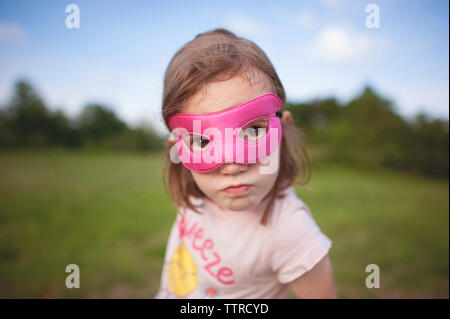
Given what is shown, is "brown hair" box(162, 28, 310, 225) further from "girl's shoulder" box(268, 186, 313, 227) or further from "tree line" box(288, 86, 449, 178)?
"tree line" box(288, 86, 449, 178)

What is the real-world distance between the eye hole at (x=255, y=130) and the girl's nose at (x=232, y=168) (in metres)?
0.11

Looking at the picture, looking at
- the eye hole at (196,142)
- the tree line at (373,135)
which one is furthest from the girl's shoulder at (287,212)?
the tree line at (373,135)

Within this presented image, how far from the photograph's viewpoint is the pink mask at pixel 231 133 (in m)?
1.20

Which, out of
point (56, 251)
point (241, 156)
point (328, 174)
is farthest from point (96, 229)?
point (328, 174)

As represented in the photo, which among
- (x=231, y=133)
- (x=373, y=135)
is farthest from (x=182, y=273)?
(x=373, y=135)

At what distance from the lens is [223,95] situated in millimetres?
1200

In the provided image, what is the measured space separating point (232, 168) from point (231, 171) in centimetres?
1

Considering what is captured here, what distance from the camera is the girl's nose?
1.23 metres

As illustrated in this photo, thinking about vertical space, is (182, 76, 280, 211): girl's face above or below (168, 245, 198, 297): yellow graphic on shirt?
above

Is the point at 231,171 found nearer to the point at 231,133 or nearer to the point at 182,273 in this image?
the point at 231,133

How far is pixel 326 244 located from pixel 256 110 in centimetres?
69

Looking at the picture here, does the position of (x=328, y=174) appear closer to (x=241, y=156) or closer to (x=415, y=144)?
(x=415, y=144)

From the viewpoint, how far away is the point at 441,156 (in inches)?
254

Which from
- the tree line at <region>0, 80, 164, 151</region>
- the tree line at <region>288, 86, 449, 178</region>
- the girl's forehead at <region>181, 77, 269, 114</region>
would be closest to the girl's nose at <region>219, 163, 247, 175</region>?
the girl's forehead at <region>181, 77, 269, 114</region>
